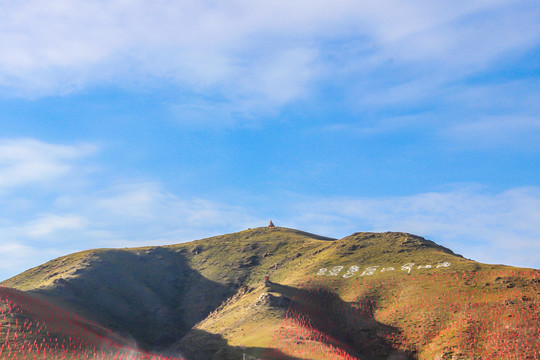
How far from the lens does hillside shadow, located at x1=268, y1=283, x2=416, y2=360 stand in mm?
87250

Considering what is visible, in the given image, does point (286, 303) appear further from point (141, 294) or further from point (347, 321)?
point (141, 294)

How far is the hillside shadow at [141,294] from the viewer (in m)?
113

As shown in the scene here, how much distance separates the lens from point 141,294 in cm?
13212

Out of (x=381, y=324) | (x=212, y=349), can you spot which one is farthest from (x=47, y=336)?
(x=381, y=324)

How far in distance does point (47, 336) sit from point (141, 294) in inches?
2302

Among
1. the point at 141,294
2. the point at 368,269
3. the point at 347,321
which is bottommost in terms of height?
the point at 347,321

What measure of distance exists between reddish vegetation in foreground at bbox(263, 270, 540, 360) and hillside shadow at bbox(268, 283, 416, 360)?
0.64 feet

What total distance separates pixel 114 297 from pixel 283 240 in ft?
201

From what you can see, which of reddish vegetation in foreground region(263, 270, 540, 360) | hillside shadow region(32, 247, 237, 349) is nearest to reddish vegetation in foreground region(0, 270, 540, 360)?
reddish vegetation in foreground region(263, 270, 540, 360)

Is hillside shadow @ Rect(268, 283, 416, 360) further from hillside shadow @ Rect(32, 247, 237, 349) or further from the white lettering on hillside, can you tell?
hillside shadow @ Rect(32, 247, 237, 349)

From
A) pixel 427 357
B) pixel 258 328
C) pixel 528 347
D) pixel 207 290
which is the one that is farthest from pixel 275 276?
pixel 528 347

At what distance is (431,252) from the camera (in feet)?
388

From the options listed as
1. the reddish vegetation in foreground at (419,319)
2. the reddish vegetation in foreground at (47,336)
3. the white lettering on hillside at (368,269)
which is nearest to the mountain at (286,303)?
the reddish vegetation in foreground at (419,319)

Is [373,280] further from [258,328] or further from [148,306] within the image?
[148,306]
